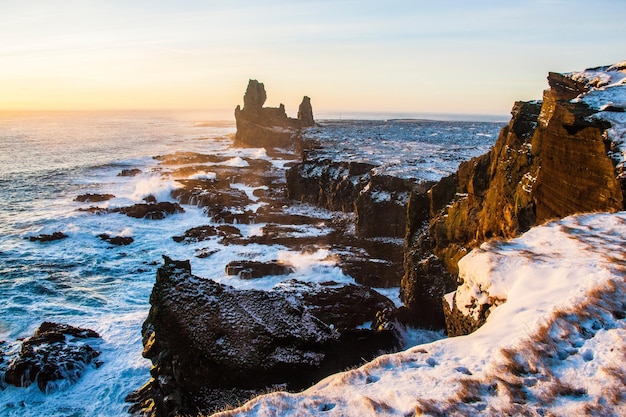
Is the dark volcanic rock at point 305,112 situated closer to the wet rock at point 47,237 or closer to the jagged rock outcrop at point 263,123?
the jagged rock outcrop at point 263,123

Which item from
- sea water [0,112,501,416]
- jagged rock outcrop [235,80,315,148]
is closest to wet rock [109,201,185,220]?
sea water [0,112,501,416]

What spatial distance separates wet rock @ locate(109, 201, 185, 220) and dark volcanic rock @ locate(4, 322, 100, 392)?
23.1 m

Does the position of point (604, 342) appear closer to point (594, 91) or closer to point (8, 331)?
point (594, 91)

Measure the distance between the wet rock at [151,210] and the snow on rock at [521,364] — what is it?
4013cm

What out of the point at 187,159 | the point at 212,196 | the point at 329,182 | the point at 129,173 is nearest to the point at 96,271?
the point at 212,196

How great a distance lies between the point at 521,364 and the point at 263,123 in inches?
4706

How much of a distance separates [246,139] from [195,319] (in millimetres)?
104297

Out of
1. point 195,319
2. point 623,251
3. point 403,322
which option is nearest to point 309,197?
point 403,322

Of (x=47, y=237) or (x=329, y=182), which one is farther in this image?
(x=329, y=182)

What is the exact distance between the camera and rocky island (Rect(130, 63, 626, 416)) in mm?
7078

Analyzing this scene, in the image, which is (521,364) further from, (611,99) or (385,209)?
(385,209)

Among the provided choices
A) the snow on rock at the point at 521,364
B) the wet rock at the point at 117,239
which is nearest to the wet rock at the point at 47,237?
the wet rock at the point at 117,239

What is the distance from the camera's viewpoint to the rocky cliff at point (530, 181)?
12695 mm

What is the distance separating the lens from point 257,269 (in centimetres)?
2861
